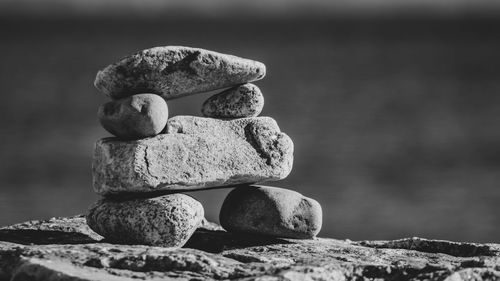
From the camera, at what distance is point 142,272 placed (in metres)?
7.89

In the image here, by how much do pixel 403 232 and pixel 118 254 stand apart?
52.9 feet

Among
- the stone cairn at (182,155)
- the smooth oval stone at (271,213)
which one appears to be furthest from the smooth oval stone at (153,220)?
the smooth oval stone at (271,213)

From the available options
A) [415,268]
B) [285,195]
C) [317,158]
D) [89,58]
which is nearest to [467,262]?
[415,268]

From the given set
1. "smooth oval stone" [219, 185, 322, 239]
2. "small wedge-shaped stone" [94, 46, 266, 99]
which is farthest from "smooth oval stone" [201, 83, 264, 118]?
"smooth oval stone" [219, 185, 322, 239]

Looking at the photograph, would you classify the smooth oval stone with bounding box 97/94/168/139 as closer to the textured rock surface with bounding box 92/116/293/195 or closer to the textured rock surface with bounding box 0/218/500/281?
the textured rock surface with bounding box 92/116/293/195

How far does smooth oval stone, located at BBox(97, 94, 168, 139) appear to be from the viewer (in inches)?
361

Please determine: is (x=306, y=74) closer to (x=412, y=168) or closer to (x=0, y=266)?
(x=412, y=168)

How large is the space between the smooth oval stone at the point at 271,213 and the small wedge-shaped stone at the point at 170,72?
1.17 metres

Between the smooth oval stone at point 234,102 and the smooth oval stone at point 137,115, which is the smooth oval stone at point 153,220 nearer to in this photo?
the smooth oval stone at point 137,115

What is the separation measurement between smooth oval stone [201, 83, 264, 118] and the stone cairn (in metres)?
0.01

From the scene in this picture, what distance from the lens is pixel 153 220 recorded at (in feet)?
29.8

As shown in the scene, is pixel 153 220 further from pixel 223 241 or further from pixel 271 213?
pixel 271 213

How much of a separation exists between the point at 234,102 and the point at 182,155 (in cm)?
100

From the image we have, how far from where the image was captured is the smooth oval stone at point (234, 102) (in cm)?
1007
